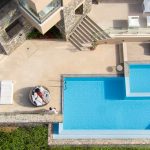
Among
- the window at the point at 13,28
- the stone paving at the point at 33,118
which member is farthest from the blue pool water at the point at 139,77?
the window at the point at 13,28

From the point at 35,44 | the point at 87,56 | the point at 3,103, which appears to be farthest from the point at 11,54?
the point at 87,56

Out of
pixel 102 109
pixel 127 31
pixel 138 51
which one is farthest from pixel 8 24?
pixel 138 51

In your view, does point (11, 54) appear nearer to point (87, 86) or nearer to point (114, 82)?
point (87, 86)

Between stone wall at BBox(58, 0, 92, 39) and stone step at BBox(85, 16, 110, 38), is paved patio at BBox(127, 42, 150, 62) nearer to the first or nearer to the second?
stone step at BBox(85, 16, 110, 38)

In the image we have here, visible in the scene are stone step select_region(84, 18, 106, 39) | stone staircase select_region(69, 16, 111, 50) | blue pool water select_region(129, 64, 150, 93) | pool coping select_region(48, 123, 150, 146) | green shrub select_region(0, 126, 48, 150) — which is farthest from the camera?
stone staircase select_region(69, 16, 111, 50)

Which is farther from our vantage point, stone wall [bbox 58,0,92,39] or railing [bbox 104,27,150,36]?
railing [bbox 104,27,150,36]

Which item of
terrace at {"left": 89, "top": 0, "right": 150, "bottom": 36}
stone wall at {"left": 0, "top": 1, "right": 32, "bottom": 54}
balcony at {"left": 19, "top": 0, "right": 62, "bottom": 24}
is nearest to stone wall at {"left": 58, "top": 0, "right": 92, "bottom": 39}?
balcony at {"left": 19, "top": 0, "right": 62, "bottom": 24}

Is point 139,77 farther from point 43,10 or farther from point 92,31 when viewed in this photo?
point 43,10
